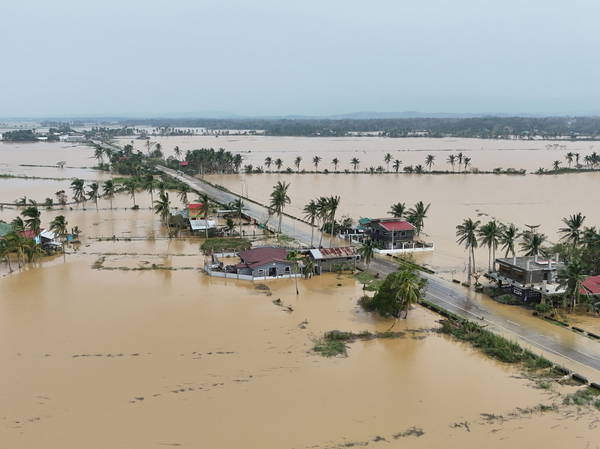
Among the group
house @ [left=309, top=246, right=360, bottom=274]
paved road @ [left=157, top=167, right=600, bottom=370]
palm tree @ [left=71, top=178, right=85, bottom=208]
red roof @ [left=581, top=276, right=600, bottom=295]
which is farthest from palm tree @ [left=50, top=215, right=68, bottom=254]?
red roof @ [left=581, top=276, right=600, bottom=295]

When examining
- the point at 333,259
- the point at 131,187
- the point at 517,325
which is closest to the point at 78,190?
the point at 131,187

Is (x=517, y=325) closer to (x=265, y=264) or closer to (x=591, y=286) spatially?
(x=591, y=286)

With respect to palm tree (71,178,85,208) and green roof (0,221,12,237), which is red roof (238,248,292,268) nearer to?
green roof (0,221,12,237)

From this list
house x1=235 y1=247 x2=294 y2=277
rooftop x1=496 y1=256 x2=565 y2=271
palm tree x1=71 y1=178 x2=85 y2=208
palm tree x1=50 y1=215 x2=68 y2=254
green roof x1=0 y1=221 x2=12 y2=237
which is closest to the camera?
rooftop x1=496 y1=256 x2=565 y2=271

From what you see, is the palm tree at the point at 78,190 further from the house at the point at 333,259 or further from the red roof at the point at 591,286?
the red roof at the point at 591,286

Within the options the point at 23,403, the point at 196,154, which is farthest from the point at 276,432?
the point at 196,154

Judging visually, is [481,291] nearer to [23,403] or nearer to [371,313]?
[371,313]
